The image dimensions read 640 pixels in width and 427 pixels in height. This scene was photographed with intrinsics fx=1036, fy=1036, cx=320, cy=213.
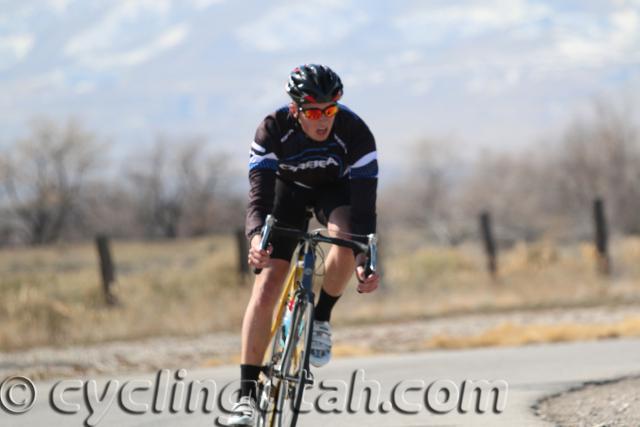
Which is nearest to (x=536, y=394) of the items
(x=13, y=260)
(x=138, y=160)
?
(x=13, y=260)

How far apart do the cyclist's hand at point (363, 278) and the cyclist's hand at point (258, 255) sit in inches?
20.0

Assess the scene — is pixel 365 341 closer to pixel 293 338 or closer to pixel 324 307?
pixel 324 307

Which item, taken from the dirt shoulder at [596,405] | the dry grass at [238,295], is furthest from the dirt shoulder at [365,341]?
the dirt shoulder at [596,405]

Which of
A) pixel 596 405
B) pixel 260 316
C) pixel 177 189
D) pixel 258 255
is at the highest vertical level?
pixel 177 189

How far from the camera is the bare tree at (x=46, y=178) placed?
153 feet

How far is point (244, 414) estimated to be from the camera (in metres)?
5.75

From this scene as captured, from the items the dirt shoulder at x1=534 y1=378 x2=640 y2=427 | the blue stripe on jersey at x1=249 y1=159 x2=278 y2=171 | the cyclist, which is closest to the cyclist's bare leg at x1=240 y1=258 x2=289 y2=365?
the cyclist

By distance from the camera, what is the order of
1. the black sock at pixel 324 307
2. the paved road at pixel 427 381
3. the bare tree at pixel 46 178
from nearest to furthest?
the black sock at pixel 324 307, the paved road at pixel 427 381, the bare tree at pixel 46 178

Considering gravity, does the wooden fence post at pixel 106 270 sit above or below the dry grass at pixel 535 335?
above

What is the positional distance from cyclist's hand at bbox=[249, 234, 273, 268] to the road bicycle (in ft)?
0.20

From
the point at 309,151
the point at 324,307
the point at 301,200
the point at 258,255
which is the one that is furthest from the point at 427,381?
the point at 258,255

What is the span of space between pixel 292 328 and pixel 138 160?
183ft

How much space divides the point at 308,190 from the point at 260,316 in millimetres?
955

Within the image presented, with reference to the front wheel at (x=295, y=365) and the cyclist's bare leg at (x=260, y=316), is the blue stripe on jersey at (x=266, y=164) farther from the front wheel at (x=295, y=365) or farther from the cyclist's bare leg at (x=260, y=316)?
the front wheel at (x=295, y=365)
